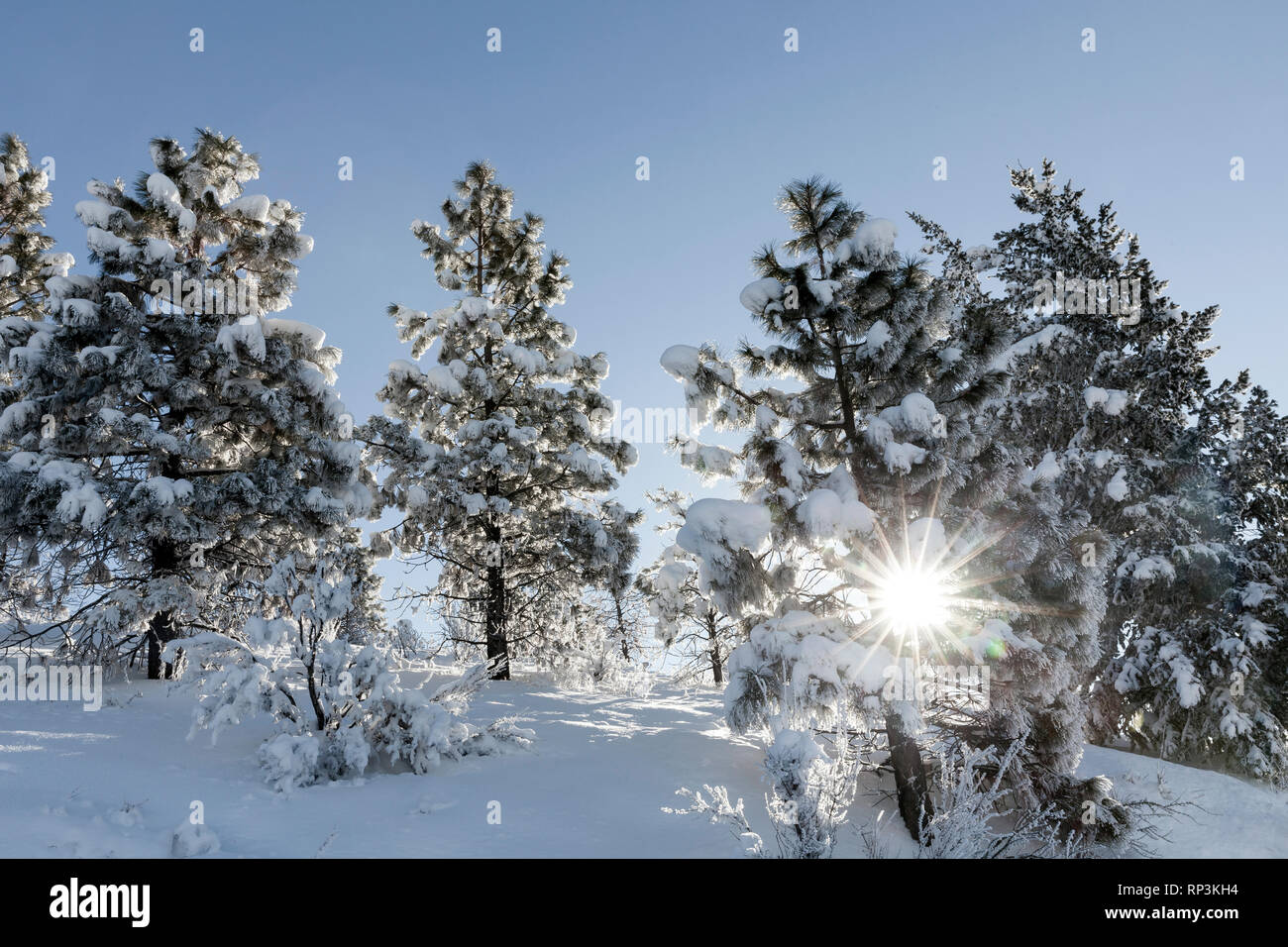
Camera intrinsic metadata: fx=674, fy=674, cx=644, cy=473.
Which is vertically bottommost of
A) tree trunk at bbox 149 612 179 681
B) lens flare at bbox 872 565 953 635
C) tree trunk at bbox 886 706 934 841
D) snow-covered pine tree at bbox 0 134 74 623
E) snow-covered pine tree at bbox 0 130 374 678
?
tree trunk at bbox 886 706 934 841

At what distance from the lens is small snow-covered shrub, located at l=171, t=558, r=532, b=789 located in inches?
232

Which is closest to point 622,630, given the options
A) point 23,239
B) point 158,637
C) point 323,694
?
point 158,637

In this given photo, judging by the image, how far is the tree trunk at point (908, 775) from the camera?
19.1 ft

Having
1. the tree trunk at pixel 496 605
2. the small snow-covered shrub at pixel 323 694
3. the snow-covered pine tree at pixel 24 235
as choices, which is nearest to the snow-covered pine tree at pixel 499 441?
the tree trunk at pixel 496 605

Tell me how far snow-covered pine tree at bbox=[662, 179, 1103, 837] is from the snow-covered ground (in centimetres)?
Result: 121

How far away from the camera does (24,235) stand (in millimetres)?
14578

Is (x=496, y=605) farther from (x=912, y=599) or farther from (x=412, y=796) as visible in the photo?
(x=912, y=599)

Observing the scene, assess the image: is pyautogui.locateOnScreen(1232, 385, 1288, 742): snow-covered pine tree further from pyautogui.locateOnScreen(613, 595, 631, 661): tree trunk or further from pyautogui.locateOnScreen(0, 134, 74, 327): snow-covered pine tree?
pyautogui.locateOnScreen(0, 134, 74, 327): snow-covered pine tree

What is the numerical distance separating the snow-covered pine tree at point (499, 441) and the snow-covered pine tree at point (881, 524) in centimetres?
641

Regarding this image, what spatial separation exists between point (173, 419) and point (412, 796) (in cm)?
856

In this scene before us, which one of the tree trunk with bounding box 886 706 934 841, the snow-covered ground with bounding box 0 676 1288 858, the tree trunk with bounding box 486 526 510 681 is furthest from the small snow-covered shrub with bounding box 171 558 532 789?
the tree trunk with bounding box 486 526 510 681
